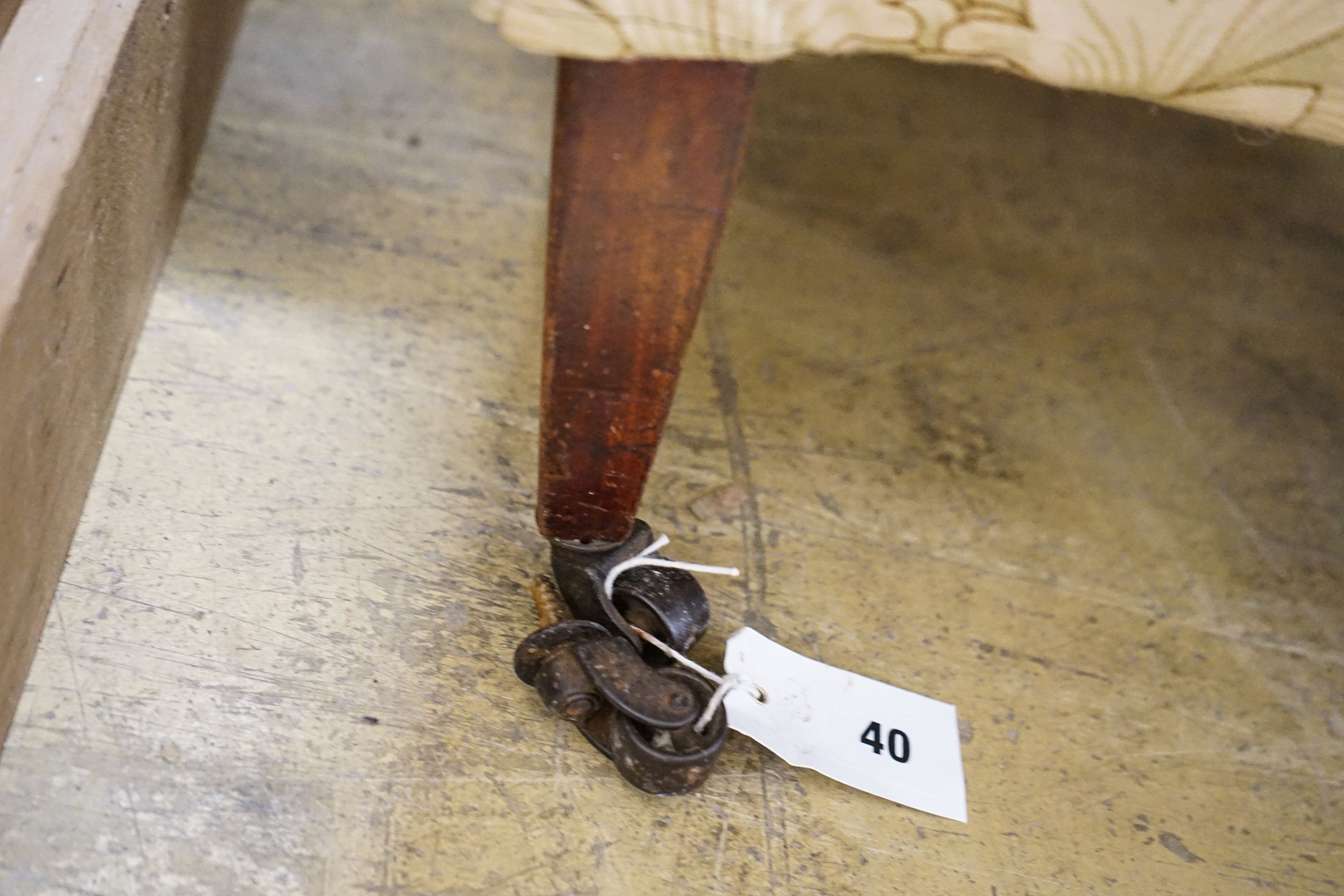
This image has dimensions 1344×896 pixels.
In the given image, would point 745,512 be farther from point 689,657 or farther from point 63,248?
point 63,248

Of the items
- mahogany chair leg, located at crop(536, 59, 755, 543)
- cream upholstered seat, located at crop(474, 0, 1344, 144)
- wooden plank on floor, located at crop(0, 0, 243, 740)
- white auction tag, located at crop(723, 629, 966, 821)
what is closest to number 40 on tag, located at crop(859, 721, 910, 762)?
white auction tag, located at crop(723, 629, 966, 821)

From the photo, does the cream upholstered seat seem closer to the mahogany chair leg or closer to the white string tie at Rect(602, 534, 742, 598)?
the mahogany chair leg

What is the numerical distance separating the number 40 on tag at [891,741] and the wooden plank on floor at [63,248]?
0.82m

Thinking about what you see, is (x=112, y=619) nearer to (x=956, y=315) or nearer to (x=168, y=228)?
(x=168, y=228)

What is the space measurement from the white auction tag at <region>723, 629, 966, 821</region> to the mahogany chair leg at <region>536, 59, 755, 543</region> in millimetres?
242

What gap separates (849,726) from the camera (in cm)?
111

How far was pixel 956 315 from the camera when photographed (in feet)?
5.53

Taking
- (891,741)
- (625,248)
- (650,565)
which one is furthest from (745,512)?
(625,248)

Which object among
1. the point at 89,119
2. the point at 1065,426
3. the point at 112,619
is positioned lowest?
the point at 112,619

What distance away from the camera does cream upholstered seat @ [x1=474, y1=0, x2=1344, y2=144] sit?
0.71 m

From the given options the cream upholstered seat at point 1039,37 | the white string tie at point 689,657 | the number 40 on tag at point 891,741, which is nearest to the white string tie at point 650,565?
the white string tie at point 689,657

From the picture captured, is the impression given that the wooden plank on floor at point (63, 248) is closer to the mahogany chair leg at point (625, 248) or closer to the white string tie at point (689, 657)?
the mahogany chair leg at point (625, 248)

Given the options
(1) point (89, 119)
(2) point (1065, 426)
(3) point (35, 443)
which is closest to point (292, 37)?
(1) point (89, 119)

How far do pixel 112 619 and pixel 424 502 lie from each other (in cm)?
34
